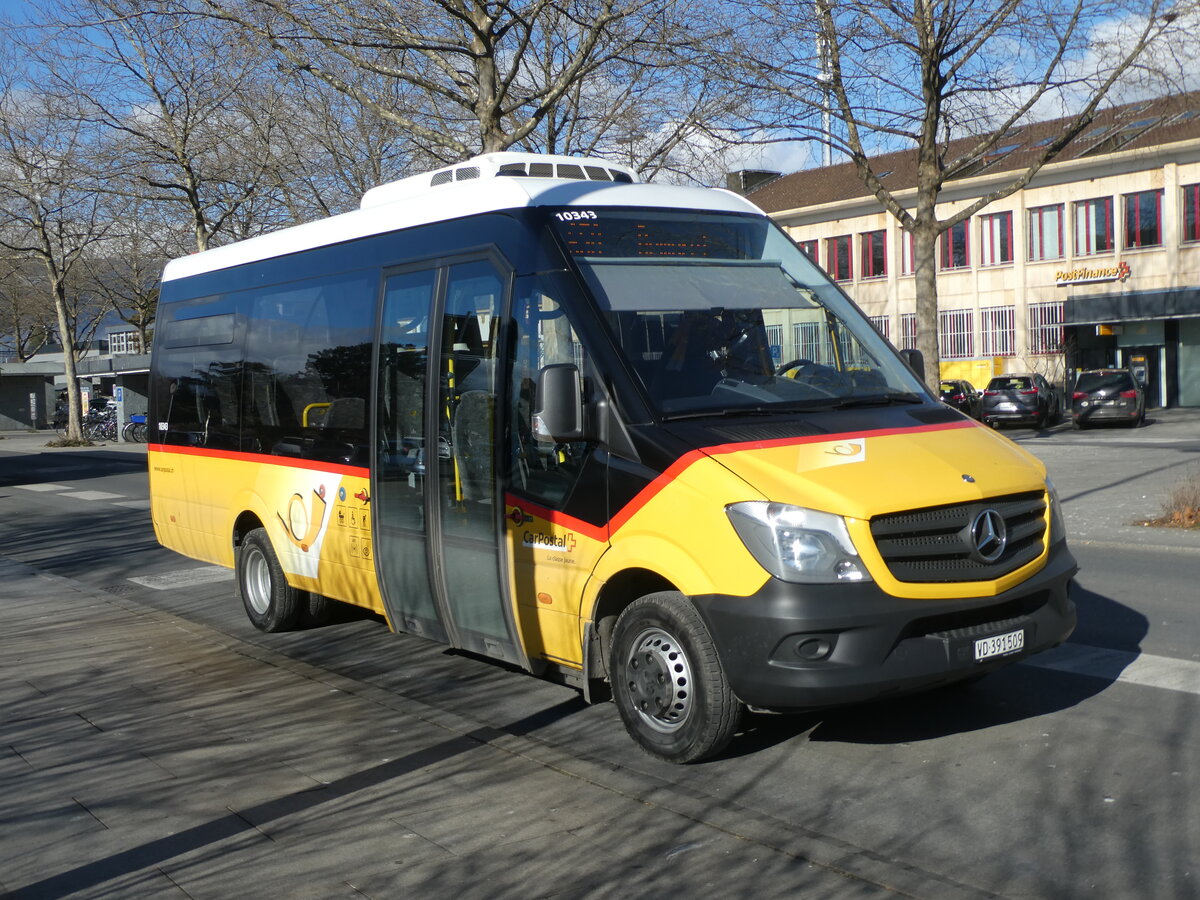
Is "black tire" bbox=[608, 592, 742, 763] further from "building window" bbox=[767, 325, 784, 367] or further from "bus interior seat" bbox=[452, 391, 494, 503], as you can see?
"building window" bbox=[767, 325, 784, 367]

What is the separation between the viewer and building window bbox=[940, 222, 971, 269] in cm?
5325

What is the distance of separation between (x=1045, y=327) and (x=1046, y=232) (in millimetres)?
3800

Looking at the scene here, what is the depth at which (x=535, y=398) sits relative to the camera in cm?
634

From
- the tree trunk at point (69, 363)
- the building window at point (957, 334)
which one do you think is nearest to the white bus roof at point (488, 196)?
the tree trunk at point (69, 363)

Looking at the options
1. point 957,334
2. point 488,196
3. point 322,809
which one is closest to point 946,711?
point 322,809

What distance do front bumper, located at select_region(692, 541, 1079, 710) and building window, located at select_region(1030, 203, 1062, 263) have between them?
4834 centimetres

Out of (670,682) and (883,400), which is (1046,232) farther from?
(670,682)

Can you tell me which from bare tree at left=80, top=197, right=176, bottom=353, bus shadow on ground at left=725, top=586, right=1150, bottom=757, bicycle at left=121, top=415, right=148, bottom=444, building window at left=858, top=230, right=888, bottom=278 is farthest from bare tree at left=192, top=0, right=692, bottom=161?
building window at left=858, top=230, right=888, bottom=278

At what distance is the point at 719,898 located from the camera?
4.30 meters

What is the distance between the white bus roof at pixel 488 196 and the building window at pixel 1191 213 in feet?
144

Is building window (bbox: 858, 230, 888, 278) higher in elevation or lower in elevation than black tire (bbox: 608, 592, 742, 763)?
higher

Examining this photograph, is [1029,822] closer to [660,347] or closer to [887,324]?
[660,347]

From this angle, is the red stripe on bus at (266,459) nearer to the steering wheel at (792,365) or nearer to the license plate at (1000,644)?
the steering wheel at (792,365)

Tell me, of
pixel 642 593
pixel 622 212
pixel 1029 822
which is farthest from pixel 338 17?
pixel 1029 822
